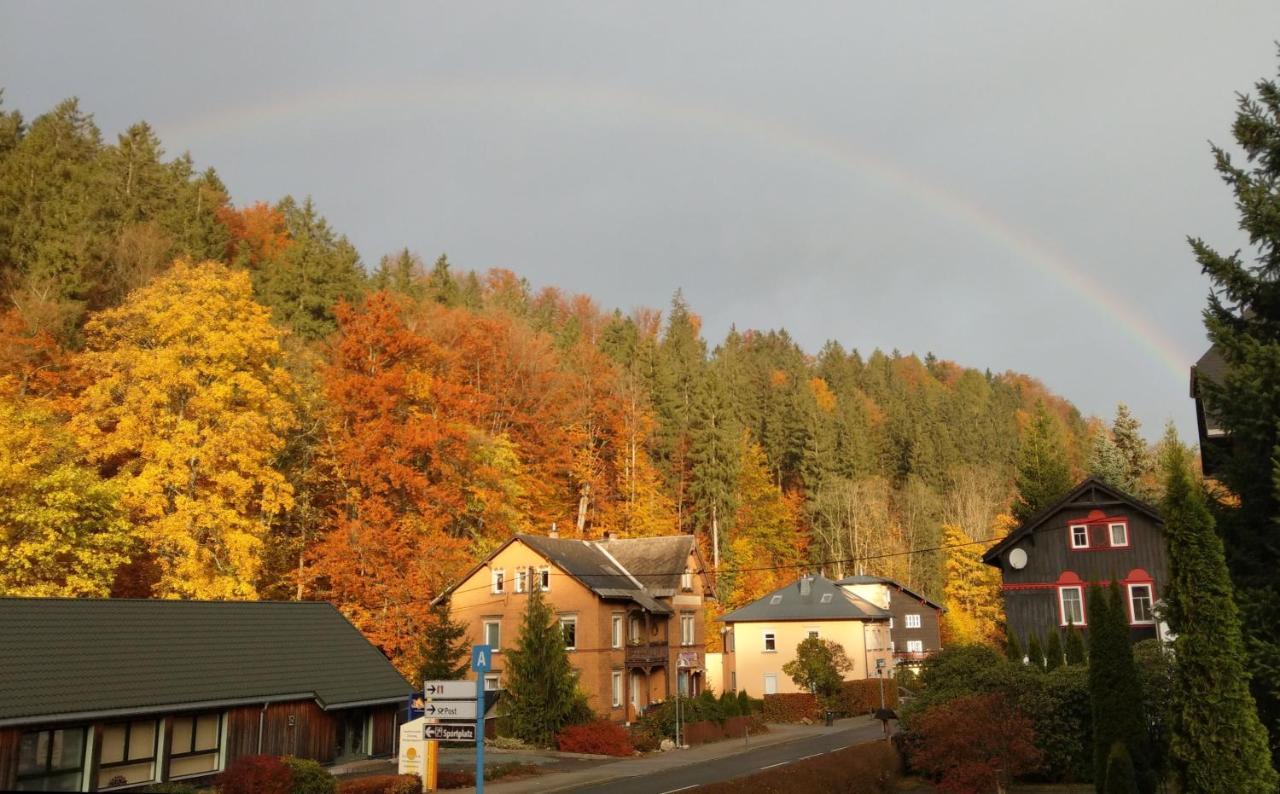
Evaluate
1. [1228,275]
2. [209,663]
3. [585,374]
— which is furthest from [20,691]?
[585,374]

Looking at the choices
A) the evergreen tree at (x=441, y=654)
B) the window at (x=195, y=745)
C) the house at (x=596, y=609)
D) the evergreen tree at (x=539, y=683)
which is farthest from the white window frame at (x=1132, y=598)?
the window at (x=195, y=745)

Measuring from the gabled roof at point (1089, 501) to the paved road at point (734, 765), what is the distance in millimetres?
12632

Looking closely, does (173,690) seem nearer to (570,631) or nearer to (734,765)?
(734,765)

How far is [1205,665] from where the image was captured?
14844mm

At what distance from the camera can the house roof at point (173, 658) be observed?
72.9 feet

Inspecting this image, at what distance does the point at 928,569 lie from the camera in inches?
3361

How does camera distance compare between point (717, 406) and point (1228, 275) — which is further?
point (717, 406)

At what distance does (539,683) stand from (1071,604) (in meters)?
24.4

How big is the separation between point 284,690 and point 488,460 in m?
26.4

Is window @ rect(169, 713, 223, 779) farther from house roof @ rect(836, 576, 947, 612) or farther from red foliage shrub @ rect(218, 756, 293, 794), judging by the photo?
house roof @ rect(836, 576, 947, 612)

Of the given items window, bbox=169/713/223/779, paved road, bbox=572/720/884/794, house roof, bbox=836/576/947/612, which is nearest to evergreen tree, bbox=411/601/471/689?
paved road, bbox=572/720/884/794

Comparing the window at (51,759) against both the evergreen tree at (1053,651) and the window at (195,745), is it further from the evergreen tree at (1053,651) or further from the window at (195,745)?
the evergreen tree at (1053,651)

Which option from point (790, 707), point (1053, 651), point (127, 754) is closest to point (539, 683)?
point (127, 754)

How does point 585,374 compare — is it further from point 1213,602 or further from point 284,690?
point 1213,602
